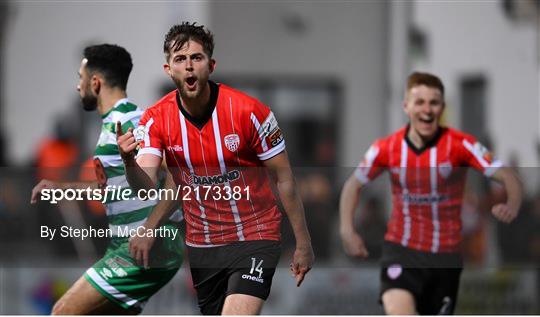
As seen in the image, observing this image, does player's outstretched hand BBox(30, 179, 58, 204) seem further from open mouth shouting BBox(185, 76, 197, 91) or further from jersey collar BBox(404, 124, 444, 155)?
jersey collar BBox(404, 124, 444, 155)

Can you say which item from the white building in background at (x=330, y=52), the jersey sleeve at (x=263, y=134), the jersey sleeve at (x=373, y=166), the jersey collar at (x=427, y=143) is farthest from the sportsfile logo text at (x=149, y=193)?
the white building in background at (x=330, y=52)

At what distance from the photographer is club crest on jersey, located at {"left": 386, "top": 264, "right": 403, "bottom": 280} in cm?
841

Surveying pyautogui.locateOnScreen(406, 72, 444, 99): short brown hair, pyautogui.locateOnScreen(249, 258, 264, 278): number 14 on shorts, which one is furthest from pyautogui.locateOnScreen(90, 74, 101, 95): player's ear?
pyautogui.locateOnScreen(406, 72, 444, 99): short brown hair

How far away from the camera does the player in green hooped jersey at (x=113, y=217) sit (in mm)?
7445

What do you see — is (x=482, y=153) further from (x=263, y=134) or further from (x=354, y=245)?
(x=263, y=134)

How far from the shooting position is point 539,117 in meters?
14.1

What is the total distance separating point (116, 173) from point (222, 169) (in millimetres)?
703

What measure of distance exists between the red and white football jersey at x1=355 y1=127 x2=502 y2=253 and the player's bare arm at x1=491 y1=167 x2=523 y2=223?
8cm

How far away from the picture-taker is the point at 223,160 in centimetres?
702

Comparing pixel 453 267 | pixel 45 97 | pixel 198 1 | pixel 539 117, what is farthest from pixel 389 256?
pixel 45 97

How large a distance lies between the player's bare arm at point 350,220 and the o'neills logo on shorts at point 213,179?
1.40 m

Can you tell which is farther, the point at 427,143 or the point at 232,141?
the point at 427,143

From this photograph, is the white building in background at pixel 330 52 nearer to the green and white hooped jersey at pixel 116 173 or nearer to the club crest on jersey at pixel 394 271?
the club crest on jersey at pixel 394 271

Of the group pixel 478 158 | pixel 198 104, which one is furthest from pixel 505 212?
pixel 198 104
